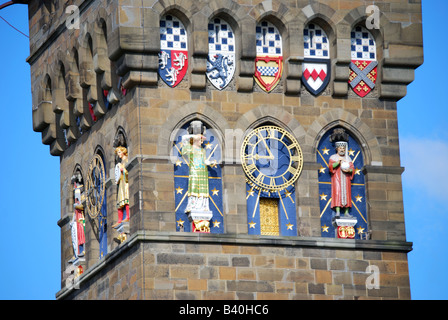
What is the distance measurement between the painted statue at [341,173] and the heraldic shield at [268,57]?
2023mm

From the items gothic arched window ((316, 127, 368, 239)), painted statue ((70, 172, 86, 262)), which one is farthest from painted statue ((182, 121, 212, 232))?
painted statue ((70, 172, 86, 262))

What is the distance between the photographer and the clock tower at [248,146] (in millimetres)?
56469

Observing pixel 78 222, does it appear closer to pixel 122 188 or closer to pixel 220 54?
pixel 122 188

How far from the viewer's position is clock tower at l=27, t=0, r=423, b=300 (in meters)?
56.5

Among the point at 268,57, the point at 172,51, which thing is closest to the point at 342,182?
the point at 268,57

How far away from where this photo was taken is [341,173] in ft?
190

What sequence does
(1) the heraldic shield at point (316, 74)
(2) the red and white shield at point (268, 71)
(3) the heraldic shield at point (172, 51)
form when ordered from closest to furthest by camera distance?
(3) the heraldic shield at point (172, 51)
(2) the red and white shield at point (268, 71)
(1) the heraldic shield at point (316, 74)

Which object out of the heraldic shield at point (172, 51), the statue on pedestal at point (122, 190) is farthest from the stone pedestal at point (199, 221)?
the heraldic shield at point (172, 51)

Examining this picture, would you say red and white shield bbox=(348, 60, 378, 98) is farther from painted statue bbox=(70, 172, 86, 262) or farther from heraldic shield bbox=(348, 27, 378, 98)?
painted statue bbox=(70, 172, 86, 262)

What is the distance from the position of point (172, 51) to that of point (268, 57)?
2439mm

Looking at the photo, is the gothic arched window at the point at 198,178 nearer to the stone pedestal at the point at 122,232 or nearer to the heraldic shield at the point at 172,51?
the heraldic shield at the point at 172,51

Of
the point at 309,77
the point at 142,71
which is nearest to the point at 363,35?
the point at 309,77

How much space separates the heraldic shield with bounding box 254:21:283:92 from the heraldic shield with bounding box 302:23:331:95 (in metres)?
0.66

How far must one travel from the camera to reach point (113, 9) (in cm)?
5747
